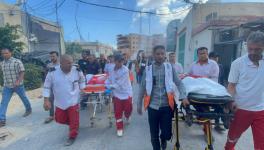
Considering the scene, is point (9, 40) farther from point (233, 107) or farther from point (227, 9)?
point (227, 9)

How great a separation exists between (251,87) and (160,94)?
127 cm

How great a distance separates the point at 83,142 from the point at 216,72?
10.2 ft

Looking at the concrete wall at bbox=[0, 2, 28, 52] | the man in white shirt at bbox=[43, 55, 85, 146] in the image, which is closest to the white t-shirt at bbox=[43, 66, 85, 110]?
the man in white shirt at bbox=[43, 55, 85, 146]

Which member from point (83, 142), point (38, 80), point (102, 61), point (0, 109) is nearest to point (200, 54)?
point (83, 142)

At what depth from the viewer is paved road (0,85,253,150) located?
435cm

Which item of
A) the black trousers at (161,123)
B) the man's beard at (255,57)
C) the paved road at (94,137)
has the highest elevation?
the man's beard at (255,57)

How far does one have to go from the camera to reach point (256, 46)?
2.72 metres

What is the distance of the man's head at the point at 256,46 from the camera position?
2689 mm

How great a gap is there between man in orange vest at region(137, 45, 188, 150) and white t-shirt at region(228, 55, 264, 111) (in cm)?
82

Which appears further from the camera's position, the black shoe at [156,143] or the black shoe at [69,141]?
the black shoe at [69,141]

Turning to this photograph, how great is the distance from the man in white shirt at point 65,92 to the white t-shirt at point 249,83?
2996 millimetres

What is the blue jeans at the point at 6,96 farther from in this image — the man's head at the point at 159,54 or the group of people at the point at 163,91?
the man's head at the point at 159,54

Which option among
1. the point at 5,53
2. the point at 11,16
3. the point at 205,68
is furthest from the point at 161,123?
the point at 11,16

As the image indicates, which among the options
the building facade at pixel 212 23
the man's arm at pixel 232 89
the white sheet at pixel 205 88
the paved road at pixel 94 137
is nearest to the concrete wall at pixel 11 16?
the building facade at pixel 212 23
